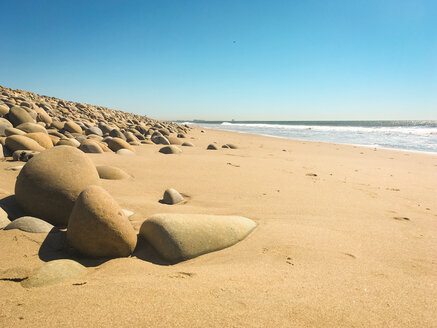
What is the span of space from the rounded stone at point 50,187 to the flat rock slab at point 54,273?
709 millimetres

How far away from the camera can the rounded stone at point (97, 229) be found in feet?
5.69

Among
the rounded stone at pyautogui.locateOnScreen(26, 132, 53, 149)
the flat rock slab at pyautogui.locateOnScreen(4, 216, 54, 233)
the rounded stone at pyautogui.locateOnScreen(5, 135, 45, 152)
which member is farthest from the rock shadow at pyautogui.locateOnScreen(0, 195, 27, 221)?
the rounded stone at pyautogui.locateOnScreen(26, 132, 53, 149)

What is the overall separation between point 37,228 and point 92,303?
3.19 feet

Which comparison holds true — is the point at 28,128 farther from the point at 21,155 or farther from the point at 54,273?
the point at 54,273

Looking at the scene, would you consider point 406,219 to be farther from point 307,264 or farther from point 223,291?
point 223,291

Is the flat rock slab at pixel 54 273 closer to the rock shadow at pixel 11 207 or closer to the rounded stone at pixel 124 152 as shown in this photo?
the rock shadow at pixel 11 207

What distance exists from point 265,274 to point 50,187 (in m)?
1.68

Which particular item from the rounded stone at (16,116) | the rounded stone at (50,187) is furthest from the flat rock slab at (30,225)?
the rounded stone at (16,116)

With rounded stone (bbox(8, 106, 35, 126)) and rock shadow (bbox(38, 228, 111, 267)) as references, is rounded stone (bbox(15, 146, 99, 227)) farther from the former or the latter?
rounded stone (bbox(8, 106, 35, 126))

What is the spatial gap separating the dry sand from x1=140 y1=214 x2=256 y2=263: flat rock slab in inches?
2.5

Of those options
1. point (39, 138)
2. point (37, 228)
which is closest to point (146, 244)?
point (37, 228)

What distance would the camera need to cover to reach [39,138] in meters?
4.34

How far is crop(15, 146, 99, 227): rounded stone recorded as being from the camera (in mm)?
2094

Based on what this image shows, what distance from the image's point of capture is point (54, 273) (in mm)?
1426
